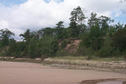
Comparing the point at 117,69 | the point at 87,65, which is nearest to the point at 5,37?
the point at 87,65

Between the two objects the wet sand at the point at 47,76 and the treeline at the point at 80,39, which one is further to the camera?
the treeline at the point at 80,39

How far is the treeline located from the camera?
38.5 meters

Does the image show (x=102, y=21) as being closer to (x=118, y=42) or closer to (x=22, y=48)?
(x=22, y=48)

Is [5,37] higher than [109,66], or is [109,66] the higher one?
[5,37]

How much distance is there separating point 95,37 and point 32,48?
1946 cm

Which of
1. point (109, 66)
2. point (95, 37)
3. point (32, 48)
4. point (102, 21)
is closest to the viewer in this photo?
point (109, 66)

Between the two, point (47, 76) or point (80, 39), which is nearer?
point (47, 76)

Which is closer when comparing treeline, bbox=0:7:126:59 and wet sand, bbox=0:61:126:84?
wet sand, bbox=0:61:126:84

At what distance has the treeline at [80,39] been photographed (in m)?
38.5

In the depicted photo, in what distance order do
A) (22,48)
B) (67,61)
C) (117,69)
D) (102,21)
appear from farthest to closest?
(102,21), (22,48), (67,61), (117,69)

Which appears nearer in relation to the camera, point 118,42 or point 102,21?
point 118,42

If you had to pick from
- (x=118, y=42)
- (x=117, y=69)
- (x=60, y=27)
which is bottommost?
(x=117, y=69)

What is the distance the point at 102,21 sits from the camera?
7275 cm

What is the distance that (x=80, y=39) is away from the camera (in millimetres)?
60469
